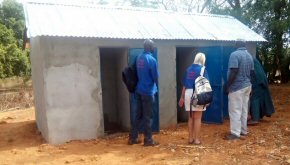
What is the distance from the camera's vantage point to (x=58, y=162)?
5266mm

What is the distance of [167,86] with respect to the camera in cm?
773

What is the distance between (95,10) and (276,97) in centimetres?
846

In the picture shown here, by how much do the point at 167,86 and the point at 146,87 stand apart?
2007 mm

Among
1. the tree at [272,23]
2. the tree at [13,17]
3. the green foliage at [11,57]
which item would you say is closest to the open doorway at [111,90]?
the tree at [272,23]

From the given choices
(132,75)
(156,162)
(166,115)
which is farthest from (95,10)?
(156,162)

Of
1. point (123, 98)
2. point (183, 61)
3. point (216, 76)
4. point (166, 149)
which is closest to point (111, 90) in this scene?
point (123, 98)

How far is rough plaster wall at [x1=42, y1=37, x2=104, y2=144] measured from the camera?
622 centimetres

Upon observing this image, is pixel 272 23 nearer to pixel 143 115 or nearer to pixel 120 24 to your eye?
pixel 120 24

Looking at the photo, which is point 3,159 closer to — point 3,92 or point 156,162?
point 156,162

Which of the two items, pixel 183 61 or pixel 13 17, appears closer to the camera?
pixel 183 61

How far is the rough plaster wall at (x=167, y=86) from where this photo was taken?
7590 mm

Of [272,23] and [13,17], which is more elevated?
[13,17]

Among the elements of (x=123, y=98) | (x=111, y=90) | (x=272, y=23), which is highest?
(x=272, y=23)

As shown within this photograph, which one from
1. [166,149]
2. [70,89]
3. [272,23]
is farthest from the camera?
[272,23]
